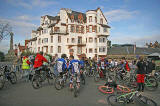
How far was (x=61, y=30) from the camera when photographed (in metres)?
41.8

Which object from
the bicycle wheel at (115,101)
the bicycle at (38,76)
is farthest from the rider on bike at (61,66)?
the bicycle wheel at (115,101)

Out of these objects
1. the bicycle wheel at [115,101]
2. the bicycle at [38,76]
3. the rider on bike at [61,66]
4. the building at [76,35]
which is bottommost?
the bicycle wheel at [115,101]

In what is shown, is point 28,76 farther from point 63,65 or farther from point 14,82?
point 63,65

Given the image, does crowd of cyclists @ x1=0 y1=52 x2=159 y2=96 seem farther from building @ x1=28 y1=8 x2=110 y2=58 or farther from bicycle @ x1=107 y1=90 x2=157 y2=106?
building @ x1=28 y1=8 x2=110 y2=58

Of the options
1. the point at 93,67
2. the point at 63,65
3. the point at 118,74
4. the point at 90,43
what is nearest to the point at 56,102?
the point at 63,65

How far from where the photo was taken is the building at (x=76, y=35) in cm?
4106

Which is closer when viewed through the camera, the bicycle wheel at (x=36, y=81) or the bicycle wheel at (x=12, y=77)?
the bicycle wheel at (x=36, y=81)

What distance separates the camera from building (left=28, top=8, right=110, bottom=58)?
135 feet

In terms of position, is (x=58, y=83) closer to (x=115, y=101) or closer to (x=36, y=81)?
(x=36, y=81)

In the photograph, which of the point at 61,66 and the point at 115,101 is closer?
the point at 115,101

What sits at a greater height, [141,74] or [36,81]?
[141,74]

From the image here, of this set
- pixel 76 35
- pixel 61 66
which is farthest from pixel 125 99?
pixel 76 35

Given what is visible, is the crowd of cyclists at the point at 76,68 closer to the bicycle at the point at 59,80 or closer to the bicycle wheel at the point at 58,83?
the bicycle at the point at 59,80

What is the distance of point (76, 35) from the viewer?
4250cm
